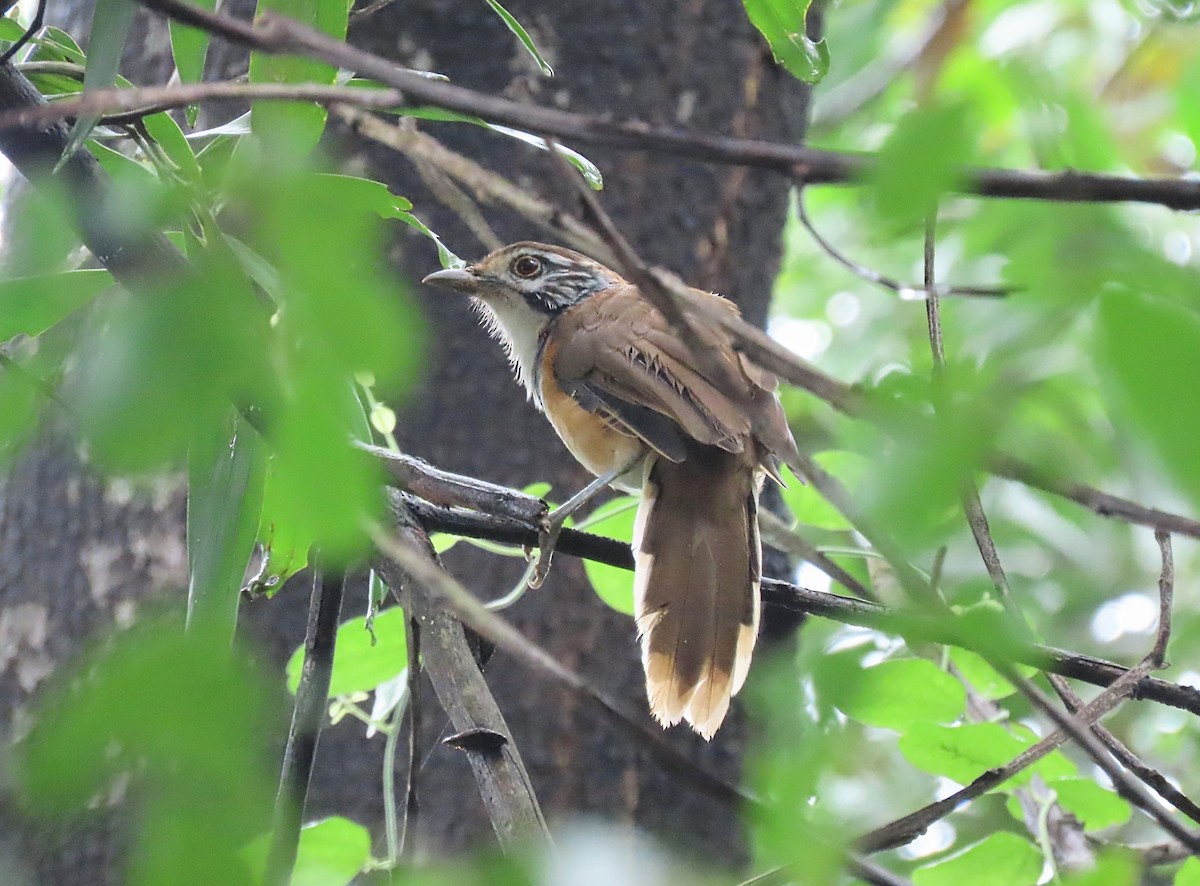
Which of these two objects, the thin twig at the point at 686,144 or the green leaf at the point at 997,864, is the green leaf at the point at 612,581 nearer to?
the green leaf at the point at 997,864

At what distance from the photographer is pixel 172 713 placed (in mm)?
669

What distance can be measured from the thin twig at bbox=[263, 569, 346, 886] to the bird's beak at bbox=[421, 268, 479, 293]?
157cm

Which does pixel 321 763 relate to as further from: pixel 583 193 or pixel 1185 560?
pixel 1185 560

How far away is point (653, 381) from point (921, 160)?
202 centimetres

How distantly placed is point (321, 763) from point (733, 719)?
46.1 inches

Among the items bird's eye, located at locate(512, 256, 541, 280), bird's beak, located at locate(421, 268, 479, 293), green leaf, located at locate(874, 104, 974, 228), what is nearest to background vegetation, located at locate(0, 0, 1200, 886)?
green leaf, located at locate(874, 104, 974, 228)

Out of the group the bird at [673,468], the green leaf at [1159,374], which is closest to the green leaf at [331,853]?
the bird at [673,468]

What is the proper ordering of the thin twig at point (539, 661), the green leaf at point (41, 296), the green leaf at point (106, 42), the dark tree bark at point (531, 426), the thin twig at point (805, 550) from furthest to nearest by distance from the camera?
1. the dark tree bark at point (531, 426)
2. the thin twig at point (805, 550)
3. the green leaf at point (106, 42)
4. the green leaf at point (41, 296)
5. the thin twig at point (539, 661)

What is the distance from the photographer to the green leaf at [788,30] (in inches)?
78.0

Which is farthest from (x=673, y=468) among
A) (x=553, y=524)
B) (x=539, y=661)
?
(x=539, y=661)

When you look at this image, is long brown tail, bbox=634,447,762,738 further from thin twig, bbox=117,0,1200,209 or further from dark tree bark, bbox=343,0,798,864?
thin twig, bbox=117,0,1200,209

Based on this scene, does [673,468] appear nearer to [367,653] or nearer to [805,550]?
[805,550]

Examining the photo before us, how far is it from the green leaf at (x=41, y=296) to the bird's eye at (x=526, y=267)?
1.91 metres

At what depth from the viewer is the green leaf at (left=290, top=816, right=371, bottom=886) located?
2.13m
